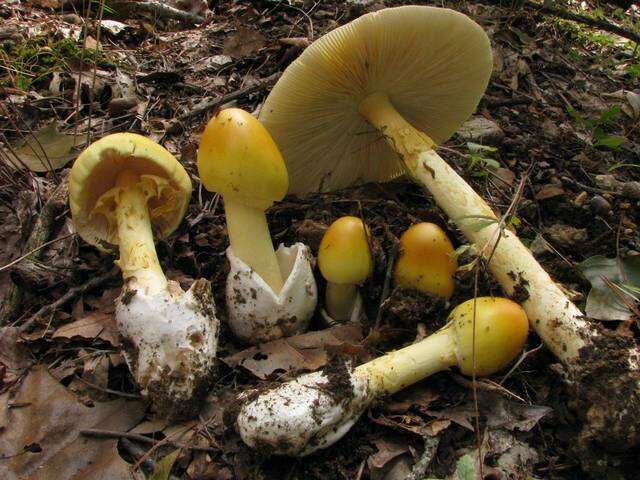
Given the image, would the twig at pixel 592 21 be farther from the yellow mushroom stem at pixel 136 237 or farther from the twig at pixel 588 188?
the yellow mushroom stem at pixel 136 237

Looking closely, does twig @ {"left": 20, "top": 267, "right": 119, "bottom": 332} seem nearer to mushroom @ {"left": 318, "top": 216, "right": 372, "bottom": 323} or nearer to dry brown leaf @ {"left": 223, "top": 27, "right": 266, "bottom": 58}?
mushroom @ {"left": 318, "top": 216, "right": 372, "bottom": 323}

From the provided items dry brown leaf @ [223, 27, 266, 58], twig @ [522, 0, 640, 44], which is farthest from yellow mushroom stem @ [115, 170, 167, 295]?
twig @ [522, 0, 640, 44]

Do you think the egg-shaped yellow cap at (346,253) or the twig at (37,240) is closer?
the egg-shaped yellow cap at (346,253)

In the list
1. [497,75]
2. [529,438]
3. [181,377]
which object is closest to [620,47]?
[497,75]

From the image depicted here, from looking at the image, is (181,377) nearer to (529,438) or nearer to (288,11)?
(529,438)

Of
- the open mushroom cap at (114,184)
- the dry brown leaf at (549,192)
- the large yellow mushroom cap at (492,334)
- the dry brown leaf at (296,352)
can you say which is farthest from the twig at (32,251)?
the dry brown leaf at (549,192)

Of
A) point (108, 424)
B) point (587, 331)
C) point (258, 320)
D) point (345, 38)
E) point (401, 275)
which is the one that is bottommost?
point (108, 424)
